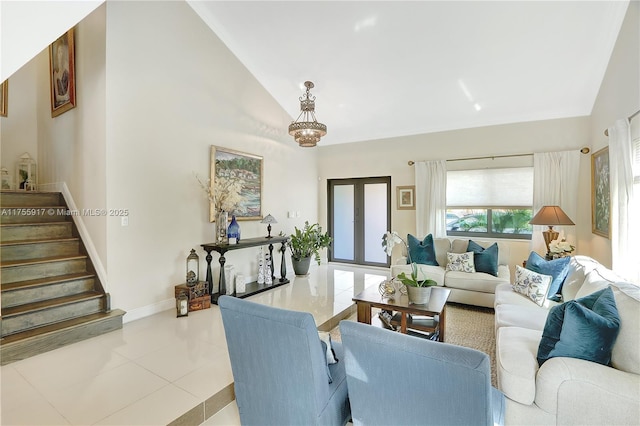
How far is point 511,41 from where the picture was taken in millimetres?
3582

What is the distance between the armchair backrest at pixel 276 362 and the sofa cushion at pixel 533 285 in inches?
99.4

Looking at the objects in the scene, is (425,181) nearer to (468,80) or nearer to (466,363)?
(468,80)

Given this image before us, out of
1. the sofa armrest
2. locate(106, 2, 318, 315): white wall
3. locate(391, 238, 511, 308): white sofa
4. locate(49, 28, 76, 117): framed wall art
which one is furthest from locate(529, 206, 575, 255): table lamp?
locate(49, 28, 76, 117): framed wall art

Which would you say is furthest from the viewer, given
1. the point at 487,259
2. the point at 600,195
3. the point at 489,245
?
the point at 489,245

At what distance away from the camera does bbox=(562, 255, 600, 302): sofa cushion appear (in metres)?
2.63

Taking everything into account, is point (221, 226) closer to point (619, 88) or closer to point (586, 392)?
point (586, 392)

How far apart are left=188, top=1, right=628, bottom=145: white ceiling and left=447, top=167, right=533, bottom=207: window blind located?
85cm

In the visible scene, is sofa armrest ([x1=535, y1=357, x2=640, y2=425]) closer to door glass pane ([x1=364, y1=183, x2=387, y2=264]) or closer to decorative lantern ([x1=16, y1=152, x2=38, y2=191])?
door glass pane ([x1=364, y1=183, x2=387, y2=264])

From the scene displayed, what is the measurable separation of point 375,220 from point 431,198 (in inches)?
52.6

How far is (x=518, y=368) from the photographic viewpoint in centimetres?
169

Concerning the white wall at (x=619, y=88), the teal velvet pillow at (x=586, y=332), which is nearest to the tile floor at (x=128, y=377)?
the teal velvet pillow at (x=586, y=332)

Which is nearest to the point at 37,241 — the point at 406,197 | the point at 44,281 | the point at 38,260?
the point at 38,260

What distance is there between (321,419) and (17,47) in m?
2.38

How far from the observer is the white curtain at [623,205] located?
2.70 meters
